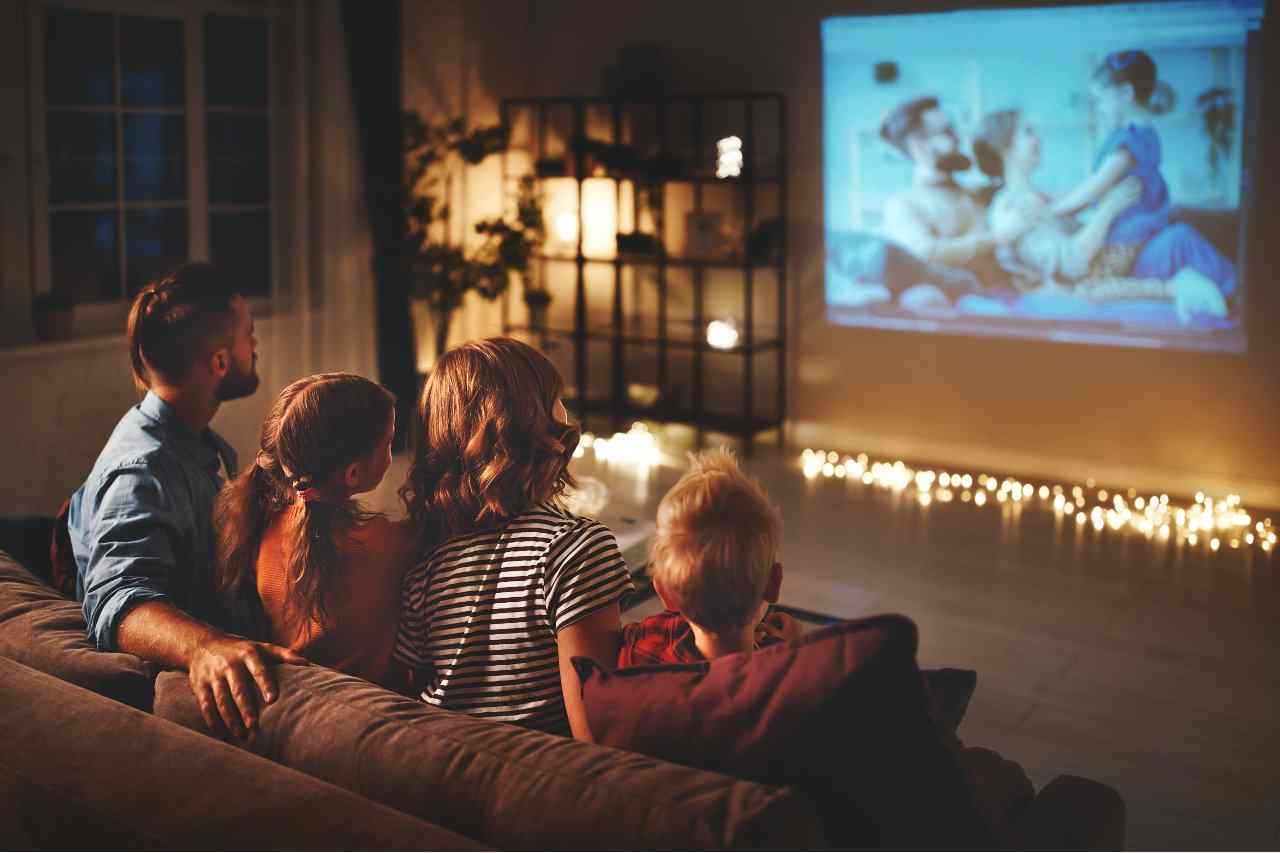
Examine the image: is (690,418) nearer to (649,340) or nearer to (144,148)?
(649,340)

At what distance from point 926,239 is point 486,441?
4680 millimetres

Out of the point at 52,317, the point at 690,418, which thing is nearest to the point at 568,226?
the point at 690,418

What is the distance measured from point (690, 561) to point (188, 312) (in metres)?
1.11

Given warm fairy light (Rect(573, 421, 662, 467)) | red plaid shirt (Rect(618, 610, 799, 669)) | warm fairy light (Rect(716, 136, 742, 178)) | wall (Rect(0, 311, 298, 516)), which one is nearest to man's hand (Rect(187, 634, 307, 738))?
red plaid shirt (Rect(618, 610, 799, 669))

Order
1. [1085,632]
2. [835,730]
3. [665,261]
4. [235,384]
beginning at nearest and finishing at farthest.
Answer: [835,730] < [235,384] < [1085,632] < [665,261]

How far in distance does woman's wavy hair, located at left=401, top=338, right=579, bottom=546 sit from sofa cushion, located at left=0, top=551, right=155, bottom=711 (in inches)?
17.4

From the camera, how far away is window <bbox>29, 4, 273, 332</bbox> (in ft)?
17.0

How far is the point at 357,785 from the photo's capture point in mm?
1455

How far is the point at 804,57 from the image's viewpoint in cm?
633

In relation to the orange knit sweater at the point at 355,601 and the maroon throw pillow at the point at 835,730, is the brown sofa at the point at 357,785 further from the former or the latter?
the orange knit sweater at the point at 355,601

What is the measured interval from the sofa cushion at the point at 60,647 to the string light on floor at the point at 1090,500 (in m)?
4.04

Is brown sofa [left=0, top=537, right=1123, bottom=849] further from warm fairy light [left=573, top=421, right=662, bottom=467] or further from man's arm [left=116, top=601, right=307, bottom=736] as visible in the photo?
warm fairy light [left=573, top=421, right=662, bottom=467]

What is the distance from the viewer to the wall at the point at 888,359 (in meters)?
5.46

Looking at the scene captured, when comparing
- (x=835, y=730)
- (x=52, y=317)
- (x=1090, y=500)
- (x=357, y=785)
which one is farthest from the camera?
(x=1090, y=500)
